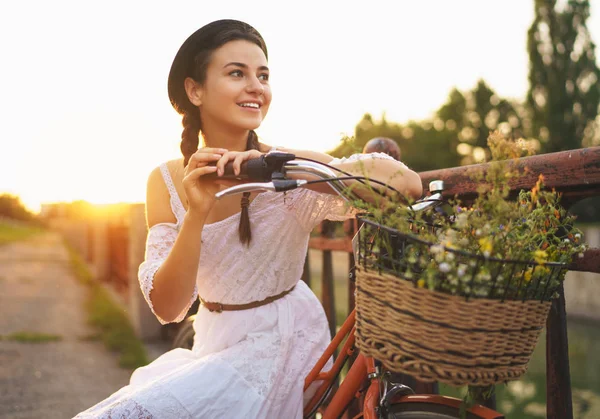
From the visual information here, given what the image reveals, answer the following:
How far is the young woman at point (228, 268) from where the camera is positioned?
162 cm

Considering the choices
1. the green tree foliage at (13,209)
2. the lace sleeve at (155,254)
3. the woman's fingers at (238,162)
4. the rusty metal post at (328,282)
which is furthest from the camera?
the green tree foliage at (13,209)

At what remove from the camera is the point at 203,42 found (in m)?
1.91

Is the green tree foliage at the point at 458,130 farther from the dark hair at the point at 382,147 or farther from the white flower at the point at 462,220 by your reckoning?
the white flower at the point at 462,220

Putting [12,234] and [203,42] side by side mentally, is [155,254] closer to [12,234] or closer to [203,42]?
[203,42]

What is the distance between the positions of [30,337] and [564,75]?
29703mm

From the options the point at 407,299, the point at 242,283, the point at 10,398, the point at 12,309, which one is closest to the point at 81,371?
the point at 10,398

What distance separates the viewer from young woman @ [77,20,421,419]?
162cm

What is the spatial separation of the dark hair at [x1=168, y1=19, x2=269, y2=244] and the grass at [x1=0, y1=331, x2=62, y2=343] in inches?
165

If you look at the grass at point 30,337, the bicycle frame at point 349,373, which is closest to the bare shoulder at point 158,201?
the bicycle frame at point 349,373

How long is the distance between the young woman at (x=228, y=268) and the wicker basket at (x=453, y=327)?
599 millimetres

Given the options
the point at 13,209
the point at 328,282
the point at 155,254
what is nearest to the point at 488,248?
the point at 155,254

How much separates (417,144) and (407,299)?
41.8 metres

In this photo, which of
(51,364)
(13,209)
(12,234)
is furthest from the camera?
(13,209)

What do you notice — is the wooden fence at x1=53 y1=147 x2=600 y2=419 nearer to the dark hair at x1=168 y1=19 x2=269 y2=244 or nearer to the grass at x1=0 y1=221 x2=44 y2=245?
the dark hair at x1=168 y1=19 x2=269 y2=244
